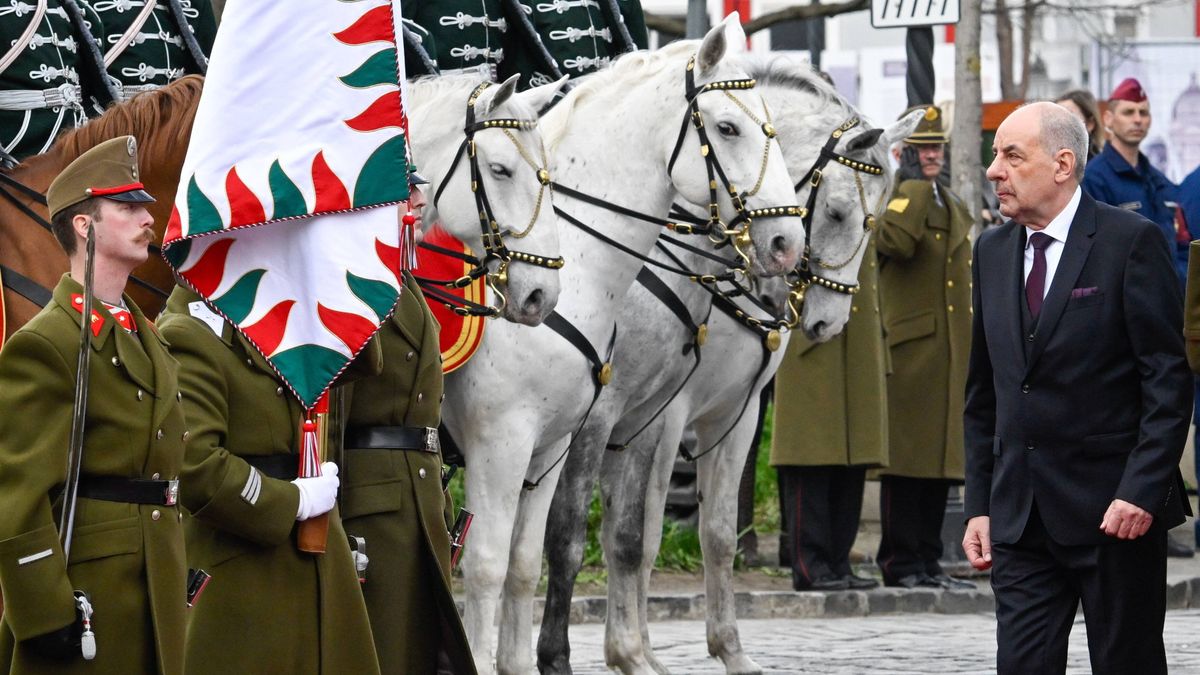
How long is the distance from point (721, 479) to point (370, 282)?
4221 mm

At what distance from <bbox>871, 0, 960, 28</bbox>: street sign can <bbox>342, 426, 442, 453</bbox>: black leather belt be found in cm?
700

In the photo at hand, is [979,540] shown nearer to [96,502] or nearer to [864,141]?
[96,502]

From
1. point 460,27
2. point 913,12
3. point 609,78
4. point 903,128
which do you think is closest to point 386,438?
point 609,78

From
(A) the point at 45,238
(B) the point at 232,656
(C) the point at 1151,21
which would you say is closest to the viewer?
(B) the point at 232,656

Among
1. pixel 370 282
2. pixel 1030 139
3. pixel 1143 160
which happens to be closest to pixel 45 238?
pixel 370 282

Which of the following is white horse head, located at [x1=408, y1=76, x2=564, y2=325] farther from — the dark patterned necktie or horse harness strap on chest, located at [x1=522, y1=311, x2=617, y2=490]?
the dark patterned necktie

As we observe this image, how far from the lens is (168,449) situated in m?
4.94

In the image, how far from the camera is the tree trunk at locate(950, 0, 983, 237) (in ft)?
46.1

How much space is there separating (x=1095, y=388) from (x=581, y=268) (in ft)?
8.25

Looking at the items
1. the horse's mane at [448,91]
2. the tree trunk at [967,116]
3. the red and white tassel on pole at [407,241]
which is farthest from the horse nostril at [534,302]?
the tree trunk at [967,116]

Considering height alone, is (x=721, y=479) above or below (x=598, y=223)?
below

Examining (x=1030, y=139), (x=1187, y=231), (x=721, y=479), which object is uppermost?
(x=1030, y=139)

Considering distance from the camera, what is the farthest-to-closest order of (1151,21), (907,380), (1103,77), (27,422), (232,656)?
(1151,21)
(1103,77)
(907,380)
(232,656)
(27,422)

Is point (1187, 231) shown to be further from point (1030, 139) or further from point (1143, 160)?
point (1030, 139)
